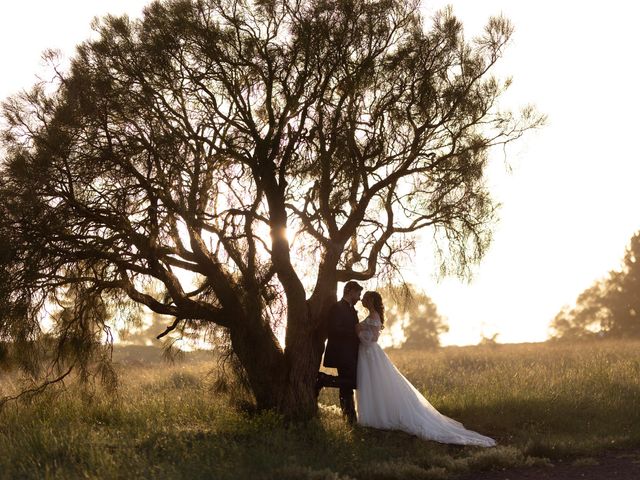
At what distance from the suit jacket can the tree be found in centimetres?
21

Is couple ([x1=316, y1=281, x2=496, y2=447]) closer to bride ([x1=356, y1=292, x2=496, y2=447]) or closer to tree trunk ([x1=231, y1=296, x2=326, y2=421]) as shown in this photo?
bride ([x1=356, y1=292, x2=496, y2=447])

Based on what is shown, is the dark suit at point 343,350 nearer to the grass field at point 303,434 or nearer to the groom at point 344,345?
the groom at point 344,345

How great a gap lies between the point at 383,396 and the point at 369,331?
1153 millimetres

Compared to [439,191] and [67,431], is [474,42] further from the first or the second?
[67,431]

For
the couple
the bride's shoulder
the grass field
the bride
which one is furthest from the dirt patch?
the bride's shoulder

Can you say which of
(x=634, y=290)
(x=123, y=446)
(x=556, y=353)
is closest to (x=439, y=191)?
(x=123, y=446)

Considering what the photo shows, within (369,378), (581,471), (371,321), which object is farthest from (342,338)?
(581,471)

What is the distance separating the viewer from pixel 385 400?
14859 mm

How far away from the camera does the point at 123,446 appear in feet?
40.3

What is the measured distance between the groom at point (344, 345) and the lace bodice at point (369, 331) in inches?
4.2

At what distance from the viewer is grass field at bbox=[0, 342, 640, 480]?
37.0 feet

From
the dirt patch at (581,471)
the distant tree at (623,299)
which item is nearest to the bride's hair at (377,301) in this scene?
the dirt patch at (581,471)

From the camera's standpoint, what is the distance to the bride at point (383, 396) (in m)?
14.6

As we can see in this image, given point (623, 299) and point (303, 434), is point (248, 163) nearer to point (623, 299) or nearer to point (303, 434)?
point (303, 434)
